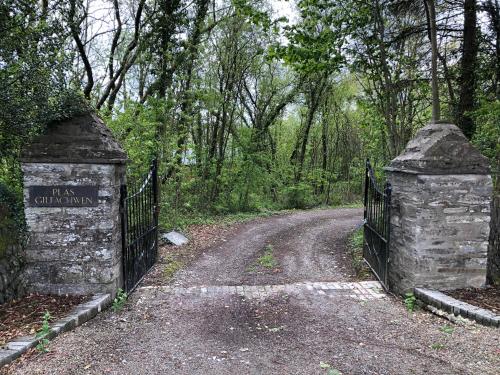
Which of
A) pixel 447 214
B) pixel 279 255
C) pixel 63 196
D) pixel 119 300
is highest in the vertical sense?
pixel 63 196

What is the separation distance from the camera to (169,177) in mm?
10438

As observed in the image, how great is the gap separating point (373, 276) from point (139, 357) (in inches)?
162

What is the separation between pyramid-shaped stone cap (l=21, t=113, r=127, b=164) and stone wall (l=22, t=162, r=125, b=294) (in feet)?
0.30

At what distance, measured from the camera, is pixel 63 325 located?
12.7 ft

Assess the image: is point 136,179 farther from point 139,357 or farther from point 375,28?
point 375,28

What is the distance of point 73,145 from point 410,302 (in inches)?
178

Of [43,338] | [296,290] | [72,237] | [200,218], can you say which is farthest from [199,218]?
[43,338]

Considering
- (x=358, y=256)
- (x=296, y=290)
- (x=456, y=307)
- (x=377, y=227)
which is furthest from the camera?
(x=358, y=256)

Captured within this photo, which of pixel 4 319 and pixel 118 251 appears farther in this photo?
pixel 118 251

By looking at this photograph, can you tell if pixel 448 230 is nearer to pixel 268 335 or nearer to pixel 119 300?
pixel 268 335

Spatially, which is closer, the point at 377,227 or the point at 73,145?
the point at 73,145

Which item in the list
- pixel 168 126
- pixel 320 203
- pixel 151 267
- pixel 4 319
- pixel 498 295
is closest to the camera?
pixel 4 319

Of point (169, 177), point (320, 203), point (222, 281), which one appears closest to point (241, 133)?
point (169, 177)

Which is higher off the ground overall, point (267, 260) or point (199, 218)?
point (199, 218)
